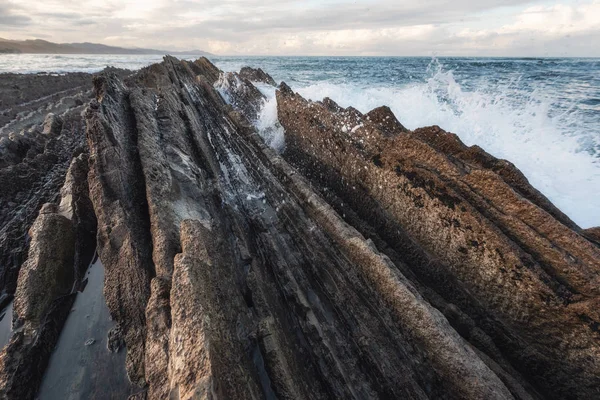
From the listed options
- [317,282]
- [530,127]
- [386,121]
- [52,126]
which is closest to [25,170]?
[52,126]

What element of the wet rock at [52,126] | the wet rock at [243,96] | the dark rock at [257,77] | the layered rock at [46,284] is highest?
the dark rock at [257,77]

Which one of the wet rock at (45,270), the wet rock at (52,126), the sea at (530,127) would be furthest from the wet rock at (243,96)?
the wet rock at (45,270)

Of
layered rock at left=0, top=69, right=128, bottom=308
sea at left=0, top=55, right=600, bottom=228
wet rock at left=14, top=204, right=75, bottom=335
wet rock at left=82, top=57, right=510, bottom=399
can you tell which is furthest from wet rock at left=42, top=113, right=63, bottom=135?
wet rock at left=14, top=204, right=75, bottom=335

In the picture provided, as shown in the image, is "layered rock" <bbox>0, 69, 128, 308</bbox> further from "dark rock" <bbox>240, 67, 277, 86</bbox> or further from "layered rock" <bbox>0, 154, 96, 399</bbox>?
"dark rock" <bbox>240, 67, 277, 86</bbox>

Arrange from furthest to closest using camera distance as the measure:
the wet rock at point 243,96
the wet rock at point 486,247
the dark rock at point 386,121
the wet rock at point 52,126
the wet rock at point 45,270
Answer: the wet rock at point 243,96 < the wet rock at point 52,126 < the dark rock at point 386,121 < the wet rock at point 45,270 < the wet rock at point 486,247

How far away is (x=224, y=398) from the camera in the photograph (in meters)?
1.96

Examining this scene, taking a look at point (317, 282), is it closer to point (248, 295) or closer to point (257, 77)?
point (248, 295)

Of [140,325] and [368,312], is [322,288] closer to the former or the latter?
[368,312]

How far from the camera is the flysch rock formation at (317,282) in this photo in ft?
8.88

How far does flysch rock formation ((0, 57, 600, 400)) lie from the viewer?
8.88 feet

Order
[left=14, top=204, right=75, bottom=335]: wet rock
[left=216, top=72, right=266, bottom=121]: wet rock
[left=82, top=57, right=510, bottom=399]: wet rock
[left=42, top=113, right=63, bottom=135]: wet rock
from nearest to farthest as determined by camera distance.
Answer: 1. [left=82, top=57, right=510, bottom=399]: wet rock
2. [left=14, top=204, right=75, bottom=335]: wet rock
3. [left=42, top=113, right=63, bottom=135]: wet rock
4. [left=216, top=72, right=266, bottom=121]: wet rock

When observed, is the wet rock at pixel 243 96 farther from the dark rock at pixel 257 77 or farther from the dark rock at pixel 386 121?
the dark rock at pixel 386 121

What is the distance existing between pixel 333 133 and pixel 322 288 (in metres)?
3.57

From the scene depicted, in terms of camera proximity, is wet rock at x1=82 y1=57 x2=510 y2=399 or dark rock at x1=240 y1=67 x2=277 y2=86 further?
dark rock at x1=240 y1=67 x2=277 y2=86
